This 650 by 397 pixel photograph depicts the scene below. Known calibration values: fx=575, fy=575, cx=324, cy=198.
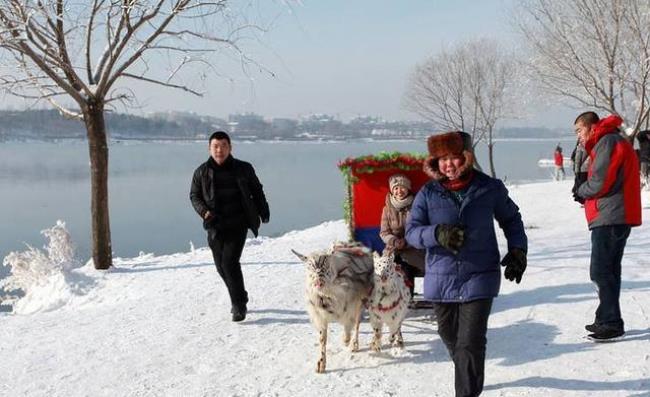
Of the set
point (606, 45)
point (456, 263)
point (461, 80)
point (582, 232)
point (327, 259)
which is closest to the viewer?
point (456, 263)

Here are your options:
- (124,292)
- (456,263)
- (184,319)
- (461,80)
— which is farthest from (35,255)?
(461,80)

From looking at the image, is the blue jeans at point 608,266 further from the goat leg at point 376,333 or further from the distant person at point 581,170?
the goat leg at point 376,333

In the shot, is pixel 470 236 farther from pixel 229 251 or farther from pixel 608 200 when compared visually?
pixel 229 251

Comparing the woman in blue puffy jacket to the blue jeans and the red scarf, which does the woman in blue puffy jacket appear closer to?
the red scarf

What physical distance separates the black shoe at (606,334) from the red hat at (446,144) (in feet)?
8.75

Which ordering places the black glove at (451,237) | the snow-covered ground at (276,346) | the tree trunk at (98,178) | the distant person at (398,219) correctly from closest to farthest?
the black glove at (451,237) < the snow-covered ground at (276,346) < the distant person at (398,219) < the tree trunk at (98,178)

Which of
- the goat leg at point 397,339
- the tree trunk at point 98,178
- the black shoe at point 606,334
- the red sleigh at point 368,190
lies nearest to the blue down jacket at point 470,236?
the goat leg at point 397,339

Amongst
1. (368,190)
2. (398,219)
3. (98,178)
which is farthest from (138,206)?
(398,219)

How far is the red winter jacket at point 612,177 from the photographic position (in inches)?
189

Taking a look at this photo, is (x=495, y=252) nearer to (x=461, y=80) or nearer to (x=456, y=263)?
(x=456, y=263)

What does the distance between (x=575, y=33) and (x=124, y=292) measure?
50.7ft

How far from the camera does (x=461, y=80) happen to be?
35.8m

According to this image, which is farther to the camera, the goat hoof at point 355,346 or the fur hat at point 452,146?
the goat hoof at point 355,346

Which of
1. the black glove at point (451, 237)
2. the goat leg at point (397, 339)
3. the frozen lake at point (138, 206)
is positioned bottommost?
the frozen lake at point (138, 206)
